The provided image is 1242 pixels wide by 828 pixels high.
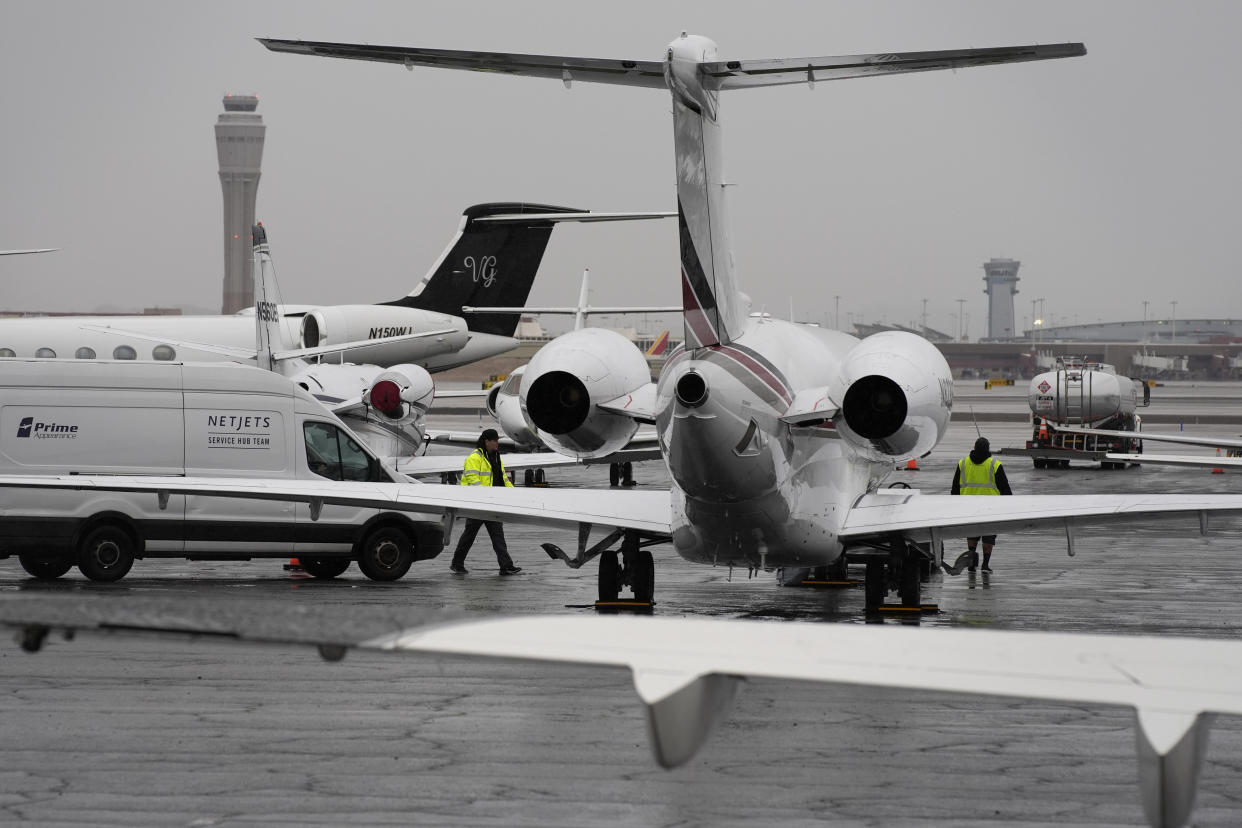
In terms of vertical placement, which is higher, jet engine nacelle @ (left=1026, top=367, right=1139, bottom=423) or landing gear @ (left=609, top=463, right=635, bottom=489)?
jet engine nacelle @ (left=1026, top=367, right=1139, bottom=423)

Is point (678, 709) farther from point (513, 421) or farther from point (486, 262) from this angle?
point (486, 262)

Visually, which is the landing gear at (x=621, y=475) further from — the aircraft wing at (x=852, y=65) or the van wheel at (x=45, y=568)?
the aircraft wing at (x=852, y=65)

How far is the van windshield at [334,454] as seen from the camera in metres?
18.2

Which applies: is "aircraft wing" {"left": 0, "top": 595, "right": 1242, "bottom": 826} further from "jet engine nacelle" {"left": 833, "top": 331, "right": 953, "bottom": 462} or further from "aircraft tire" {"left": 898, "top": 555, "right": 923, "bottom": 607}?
"aircraft tire" {"left": 898, "top": 555, "right": 923, "bottom": 607}

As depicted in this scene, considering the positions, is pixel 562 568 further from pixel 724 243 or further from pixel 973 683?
pixel 973 683

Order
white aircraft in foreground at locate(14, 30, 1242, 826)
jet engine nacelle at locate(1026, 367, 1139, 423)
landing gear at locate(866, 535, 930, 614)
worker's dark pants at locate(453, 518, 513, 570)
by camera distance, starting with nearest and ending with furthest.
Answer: white aircraft in foreground at locate(14, 30, 1242, 826), landing gear at locate(866, 535, 930, 614), worker's dark pants at locate(453, 518, 513, 570), jet engine nacelle at locate(1026, 367, 1139, 423)

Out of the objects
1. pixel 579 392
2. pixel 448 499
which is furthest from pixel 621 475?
pixel 579 392

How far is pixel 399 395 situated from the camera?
27.0 metres

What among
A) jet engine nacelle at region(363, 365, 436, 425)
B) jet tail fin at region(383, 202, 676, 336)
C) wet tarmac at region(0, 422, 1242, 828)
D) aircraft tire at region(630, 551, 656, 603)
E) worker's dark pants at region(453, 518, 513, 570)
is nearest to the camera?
wet tarmac at region(0, 422, 1242, 828)

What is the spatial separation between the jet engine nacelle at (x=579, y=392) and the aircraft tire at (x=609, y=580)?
1.73 m

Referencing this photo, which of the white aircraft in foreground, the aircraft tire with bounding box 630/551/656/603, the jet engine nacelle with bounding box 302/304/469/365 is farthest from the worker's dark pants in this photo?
the jet engine nacelle with bounding box 302/304/469/365

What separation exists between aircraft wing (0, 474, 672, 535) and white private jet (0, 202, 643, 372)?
19917 millimetres

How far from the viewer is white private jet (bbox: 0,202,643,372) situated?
3350 cm

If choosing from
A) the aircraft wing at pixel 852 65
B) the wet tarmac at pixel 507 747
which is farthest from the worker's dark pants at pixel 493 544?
the aircraft wing at pixel 852 65
